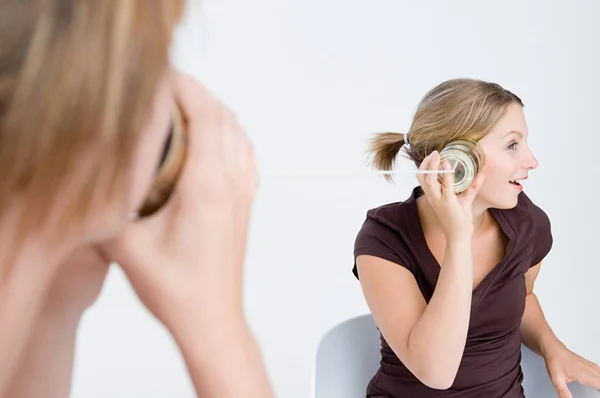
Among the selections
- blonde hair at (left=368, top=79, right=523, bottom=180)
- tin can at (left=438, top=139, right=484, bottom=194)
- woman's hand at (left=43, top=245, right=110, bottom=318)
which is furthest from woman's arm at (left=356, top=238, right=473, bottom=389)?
woman's hand at (left=43, top=245, right=110, bottom=318)

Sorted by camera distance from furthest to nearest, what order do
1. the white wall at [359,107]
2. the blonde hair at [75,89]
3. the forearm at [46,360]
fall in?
the white wall at [359,107]
the forearm at [46,360]
the blonde hair at [75,89]

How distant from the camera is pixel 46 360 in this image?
582 mm

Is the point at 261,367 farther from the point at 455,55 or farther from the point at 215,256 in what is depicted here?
the point at 455,55

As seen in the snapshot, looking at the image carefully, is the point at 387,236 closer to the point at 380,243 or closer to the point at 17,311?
the point at 380,243

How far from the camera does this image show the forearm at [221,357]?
0.47 meters

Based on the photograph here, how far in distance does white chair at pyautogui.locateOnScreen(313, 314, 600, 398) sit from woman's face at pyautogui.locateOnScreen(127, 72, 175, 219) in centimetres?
88

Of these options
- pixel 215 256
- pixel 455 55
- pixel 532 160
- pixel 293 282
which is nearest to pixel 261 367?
pixel 215 256

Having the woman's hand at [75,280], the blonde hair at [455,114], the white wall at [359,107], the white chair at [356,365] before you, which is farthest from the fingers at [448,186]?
the white wall at [359,107]

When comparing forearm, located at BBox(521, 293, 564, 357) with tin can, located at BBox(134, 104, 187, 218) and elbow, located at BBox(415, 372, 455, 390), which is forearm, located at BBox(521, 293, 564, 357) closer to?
elbow, located at BBox(415, 372, 455, 390)

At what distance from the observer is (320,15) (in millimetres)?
2186

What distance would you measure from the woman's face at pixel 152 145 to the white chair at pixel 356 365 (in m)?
0.88

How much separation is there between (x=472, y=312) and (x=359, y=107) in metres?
1.07

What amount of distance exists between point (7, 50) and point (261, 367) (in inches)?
11.0

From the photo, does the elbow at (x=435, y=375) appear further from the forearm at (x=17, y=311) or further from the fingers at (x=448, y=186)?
the forearm at (x=17, y=311)
